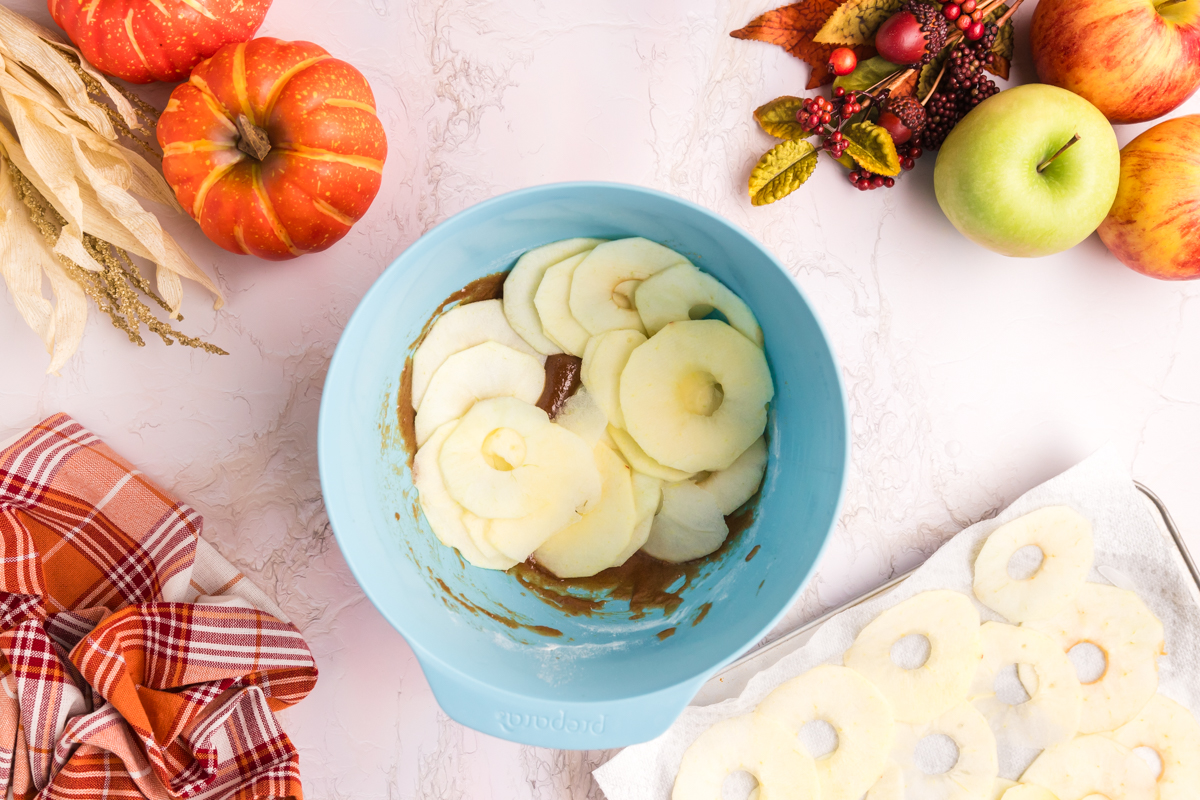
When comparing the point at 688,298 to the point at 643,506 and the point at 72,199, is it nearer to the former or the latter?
the point at 643,506

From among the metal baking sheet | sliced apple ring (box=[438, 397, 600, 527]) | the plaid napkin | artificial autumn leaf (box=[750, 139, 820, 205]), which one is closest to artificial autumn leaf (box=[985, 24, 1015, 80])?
artificial autumn leaf (box=[750, 139, 820, 205])

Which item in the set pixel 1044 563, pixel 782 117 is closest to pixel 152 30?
pixel 782 117

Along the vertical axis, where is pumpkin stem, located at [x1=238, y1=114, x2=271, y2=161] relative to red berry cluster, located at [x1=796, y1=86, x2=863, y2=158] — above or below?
above

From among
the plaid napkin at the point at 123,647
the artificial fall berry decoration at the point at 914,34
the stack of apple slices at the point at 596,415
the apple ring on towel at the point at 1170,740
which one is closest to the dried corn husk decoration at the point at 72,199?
the plaid napkin at the point at 123,647

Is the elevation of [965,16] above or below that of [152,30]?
below

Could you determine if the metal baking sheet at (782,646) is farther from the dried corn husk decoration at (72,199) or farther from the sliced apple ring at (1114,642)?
the dried corn husk decoration at (72,199)

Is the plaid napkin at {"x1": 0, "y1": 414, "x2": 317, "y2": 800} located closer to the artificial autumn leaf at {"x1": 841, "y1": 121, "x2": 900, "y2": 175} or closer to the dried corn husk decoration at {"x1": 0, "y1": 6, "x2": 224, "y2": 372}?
the dried corn husk decoration at {"x1": 0, "y1": 6, "x2": 224, "y2": 372}
